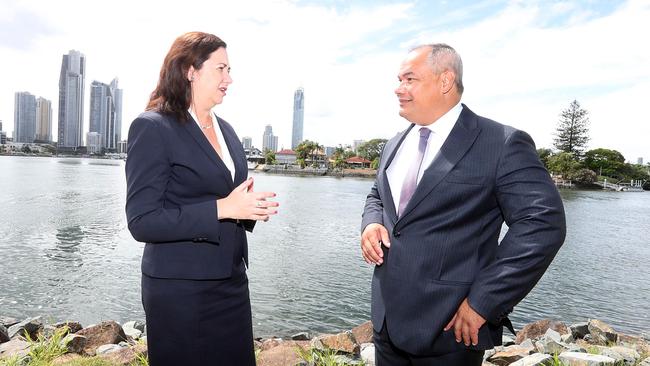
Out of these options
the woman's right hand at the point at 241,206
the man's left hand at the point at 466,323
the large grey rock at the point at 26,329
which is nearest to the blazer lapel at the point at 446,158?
the man's left hand at the point at 466,323

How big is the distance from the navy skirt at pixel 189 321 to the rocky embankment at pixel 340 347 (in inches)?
76.9

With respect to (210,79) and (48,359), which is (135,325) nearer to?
(48,359)

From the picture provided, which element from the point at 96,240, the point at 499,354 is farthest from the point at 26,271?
the point at 499,354

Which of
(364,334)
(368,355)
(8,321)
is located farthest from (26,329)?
(368,355)

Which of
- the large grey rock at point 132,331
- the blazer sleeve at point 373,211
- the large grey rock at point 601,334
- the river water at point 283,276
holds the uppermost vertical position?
the blazer sleeve at point 373,211

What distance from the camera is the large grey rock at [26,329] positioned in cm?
656

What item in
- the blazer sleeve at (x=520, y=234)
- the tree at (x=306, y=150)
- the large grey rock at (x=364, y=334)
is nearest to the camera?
the blazer sleeve at (x=520, y=234)

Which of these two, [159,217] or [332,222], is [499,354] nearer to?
[159,217]

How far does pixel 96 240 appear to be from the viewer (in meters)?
15.2

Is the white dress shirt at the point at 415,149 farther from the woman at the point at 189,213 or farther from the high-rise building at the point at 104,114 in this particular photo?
the high-rise building at the point at 104,114

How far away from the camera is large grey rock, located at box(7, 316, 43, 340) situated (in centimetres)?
656

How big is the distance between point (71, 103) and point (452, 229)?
705ft

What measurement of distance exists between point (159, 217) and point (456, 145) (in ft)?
3.95

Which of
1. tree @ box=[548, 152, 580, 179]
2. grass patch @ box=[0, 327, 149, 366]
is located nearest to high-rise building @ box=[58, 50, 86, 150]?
tree @ box=[548, 152, 580, 179]
